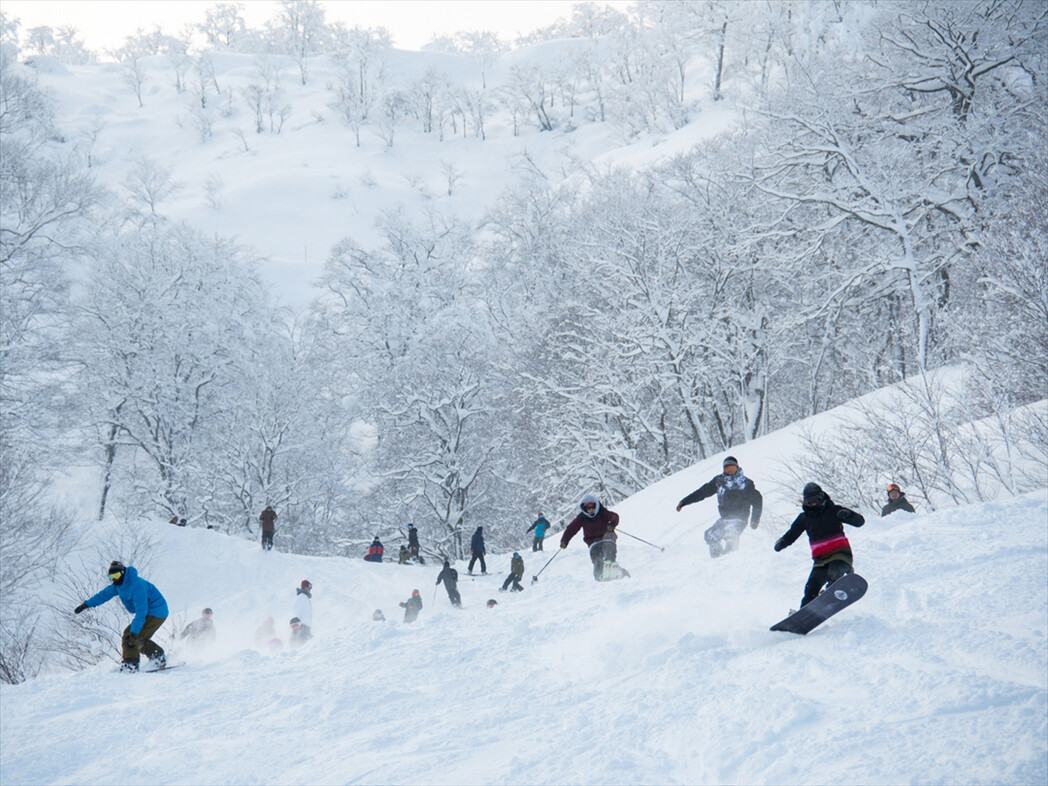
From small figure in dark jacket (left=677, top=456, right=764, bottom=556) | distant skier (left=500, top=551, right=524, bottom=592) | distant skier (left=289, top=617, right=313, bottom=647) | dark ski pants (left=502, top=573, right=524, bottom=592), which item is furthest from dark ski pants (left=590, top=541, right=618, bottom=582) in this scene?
dark ski pants (left=502, top=573, right=524, bottom=592)

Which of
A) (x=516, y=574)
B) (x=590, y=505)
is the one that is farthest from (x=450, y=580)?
(x=590, y=505)

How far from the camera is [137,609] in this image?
28.9ft

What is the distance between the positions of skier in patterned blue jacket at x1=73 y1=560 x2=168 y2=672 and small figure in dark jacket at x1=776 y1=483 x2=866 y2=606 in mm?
7431

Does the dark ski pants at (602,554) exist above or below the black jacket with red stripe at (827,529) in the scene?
below

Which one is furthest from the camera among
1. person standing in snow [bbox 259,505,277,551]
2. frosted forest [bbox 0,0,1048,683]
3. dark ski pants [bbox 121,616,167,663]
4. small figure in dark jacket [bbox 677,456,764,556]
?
person standing in snow [bbox 259,505,277,551]

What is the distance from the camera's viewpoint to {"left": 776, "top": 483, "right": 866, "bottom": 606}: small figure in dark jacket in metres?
6.28

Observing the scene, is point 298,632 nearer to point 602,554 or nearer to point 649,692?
point 602,554

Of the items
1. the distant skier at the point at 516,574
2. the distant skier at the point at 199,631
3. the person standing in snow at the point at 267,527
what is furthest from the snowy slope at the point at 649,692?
the person standing in snow at the point at 267,527

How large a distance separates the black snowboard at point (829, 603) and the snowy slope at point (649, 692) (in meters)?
0.15

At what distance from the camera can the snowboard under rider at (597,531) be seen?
10.6 metres

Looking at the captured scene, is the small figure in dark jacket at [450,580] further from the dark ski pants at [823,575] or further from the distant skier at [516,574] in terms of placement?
the dark ski pants at [823,575]

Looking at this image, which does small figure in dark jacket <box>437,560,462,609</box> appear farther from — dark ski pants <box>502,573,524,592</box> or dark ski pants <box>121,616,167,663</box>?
dark ski pants <box>121,616,167,663</box>

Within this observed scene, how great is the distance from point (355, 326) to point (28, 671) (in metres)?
23.0

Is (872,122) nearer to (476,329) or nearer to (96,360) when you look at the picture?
(476,329)
